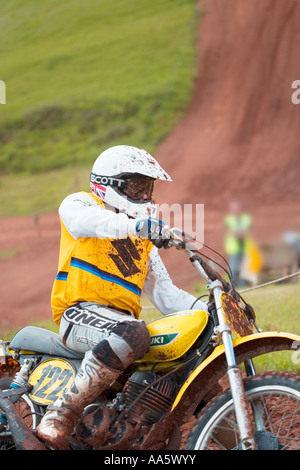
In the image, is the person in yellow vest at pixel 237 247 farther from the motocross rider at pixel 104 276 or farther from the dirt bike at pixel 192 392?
the dirt bike at pixel 192 392

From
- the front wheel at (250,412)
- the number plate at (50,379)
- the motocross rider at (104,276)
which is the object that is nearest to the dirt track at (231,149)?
the number plate at (50,379)

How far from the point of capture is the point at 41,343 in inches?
174

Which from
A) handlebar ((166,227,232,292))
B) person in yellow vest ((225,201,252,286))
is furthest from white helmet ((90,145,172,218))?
person in yellow vest ((225,201,252,286))

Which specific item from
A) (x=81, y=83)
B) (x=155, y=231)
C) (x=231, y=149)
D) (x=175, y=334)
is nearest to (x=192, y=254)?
(x=155, y=231)

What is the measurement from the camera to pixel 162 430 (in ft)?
Result: 12.7

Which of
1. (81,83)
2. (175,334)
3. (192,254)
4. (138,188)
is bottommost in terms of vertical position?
(175,334)

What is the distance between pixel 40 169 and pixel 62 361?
20.4 m

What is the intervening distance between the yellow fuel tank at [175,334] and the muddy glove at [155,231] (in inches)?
20.7

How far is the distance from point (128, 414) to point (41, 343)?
85cm

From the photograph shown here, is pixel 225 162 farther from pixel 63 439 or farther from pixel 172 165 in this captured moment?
pixel 63 439

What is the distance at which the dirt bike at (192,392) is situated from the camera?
143 inches

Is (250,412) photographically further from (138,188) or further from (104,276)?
(138,188)

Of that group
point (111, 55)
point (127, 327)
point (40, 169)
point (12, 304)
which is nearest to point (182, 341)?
point (127, 327)

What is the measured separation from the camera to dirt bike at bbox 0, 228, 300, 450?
143 inches
